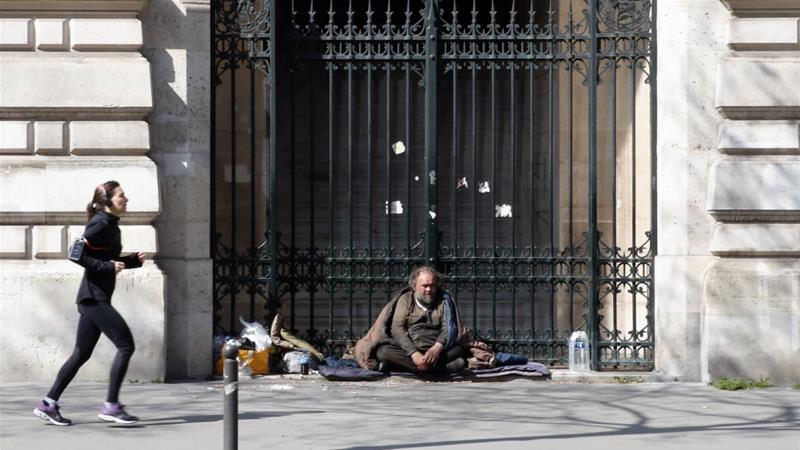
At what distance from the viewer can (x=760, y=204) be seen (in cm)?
1199

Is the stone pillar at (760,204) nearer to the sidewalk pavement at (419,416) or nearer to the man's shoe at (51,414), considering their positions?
the sidewalk pavement at (419,416)

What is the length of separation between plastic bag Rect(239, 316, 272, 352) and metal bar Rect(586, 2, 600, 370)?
116 inches

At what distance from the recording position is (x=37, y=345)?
1188 cm

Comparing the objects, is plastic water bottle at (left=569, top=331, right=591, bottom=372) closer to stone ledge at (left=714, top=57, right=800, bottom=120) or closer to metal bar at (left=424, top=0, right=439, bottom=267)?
metal bar at (left=424, top=0, right=439, bottom=267)

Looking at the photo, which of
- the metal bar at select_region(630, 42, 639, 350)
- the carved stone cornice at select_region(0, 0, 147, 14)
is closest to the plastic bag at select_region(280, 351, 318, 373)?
the metal bar at select_region(630, 42, 639, 350)

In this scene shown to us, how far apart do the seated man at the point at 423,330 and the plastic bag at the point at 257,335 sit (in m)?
1.04

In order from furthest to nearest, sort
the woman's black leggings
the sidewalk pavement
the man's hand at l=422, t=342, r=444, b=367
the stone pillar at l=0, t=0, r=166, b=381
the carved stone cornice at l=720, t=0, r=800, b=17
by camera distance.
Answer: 1. the man's hand at l=422, t=342, r=444, b=367
2. the carved stone cornice at l=720, t=0, r=800, b=17
3. the stone pillar at l=0, t=0, r=166, b=381
4. the woman's black leggings
5. the sidewalk pavement

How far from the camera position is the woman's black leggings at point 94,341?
9.73 meters

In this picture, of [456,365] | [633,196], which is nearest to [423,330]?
[456,365]

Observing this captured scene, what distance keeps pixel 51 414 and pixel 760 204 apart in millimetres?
6151

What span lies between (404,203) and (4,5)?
4676 mm

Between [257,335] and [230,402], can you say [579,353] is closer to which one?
[257,335]

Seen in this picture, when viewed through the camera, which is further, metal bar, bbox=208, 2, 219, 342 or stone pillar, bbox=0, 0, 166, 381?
metal bar, bbox=208, 2, 219, 342

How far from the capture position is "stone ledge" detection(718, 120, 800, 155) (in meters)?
12.0
